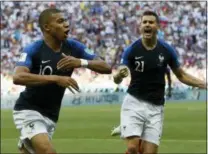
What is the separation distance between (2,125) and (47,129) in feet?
48.0

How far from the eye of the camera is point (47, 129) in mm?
7785

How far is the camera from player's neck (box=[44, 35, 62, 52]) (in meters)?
7.81

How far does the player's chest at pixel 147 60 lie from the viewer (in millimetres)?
9328

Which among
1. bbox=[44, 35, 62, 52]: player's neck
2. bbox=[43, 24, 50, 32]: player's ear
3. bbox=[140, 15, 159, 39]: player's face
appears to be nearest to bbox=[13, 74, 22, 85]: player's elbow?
bbox=[44, 35, 62, 52]: player's neck

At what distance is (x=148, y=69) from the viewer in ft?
30.6

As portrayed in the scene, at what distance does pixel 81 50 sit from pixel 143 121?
1.89m

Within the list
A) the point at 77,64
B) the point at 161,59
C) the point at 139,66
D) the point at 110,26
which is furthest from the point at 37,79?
the point at 110,26

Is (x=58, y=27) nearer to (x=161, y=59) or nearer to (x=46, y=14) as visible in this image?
(x=46, y=14)

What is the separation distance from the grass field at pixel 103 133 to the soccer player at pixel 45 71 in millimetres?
5933

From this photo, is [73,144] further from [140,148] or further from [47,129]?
[47,129]

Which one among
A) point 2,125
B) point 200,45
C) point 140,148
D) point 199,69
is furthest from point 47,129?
point 200,45

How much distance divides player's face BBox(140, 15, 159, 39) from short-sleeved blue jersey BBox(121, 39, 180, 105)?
239 mm

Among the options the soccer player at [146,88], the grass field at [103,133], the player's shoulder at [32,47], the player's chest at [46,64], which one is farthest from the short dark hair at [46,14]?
the grass field at [103,133]

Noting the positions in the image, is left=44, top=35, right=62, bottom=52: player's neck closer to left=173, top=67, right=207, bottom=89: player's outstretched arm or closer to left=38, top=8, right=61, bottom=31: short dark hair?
left=38, top=8, right=61, bottom=31: short dark hair
